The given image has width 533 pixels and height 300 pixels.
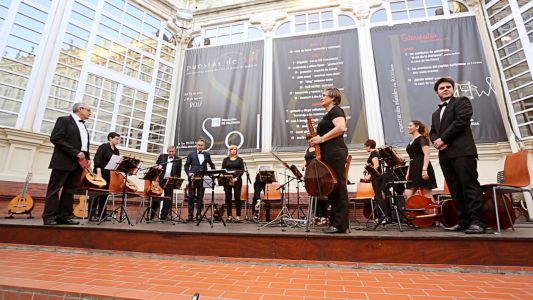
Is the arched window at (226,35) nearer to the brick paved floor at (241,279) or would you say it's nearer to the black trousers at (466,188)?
the black trousers at (466,188)

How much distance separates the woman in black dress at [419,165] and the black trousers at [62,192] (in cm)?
466

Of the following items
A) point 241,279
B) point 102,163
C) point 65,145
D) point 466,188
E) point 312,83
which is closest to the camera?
point 241,279

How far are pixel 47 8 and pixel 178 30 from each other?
3444 millimetres

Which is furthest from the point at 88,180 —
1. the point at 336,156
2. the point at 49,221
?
the point at 336,156

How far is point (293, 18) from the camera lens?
8352mm

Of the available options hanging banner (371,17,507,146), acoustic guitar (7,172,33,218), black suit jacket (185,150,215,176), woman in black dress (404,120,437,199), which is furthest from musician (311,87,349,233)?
acoustic guitar (7,172,33,218)

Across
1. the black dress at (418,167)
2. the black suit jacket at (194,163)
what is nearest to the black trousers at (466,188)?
the black dress at (418,167)

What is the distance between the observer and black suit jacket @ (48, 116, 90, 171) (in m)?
3.57

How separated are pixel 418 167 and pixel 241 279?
2.96 meters

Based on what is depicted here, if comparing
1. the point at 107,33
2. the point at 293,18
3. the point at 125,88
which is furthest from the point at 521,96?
the point at 107,33

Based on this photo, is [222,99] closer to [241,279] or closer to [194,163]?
[194,163]

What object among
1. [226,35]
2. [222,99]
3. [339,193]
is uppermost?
[226,35]

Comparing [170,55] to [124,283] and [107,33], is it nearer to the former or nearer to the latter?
[107,33]

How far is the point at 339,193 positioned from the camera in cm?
277
